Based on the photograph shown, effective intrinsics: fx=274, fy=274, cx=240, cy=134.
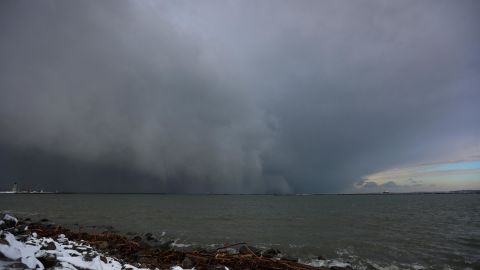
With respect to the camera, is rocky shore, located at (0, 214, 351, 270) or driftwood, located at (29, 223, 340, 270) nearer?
rocky shore, located at (0, 214, 351, 270)

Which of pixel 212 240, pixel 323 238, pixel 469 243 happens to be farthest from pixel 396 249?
pixel 212 240

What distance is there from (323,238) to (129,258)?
1808 centimetres

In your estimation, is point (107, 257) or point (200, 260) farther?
point (200, 260)

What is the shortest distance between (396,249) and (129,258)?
18.6m

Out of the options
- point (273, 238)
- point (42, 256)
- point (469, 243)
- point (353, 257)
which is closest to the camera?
point (42, 256)

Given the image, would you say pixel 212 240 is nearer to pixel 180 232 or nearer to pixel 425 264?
pixel 180 232

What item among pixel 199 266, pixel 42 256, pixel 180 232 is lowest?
pixel 180 232

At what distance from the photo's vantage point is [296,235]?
88.5ft

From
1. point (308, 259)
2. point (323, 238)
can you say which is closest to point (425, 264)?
point (308, 259)

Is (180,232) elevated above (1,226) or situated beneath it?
situated beneath

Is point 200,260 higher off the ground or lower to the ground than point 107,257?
lower

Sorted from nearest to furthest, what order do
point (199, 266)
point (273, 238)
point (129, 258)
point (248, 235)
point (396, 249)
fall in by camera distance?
point (199, 266), point (129, 258), point (396, 249), point (273, 238), point (248, 235)

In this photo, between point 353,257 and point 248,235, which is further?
point 248,235

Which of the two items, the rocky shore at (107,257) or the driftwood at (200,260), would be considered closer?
the rocky shore at (107,257)
